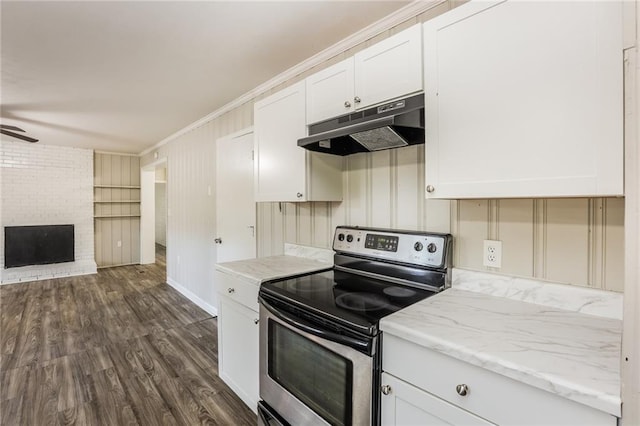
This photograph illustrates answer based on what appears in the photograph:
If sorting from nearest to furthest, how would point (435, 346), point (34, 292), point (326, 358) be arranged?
point (435, 346), point (326, 358), point (34, 292)

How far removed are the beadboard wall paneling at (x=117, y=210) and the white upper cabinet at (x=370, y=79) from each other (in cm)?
616

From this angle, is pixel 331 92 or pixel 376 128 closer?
pixel 376 128

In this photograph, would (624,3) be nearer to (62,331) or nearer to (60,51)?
(60,51)

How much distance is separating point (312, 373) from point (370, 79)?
1.40 metres

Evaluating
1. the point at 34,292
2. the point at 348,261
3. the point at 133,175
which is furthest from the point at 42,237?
the point at 348,261

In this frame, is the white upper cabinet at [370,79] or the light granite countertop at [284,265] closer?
the white upper cabinet at [370,79]

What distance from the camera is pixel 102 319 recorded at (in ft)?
11.7

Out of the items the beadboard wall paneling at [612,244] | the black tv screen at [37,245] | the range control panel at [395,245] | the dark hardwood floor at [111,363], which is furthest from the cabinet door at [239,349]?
A: the black tv screen at [37,245]

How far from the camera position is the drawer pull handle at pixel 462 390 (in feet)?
3.00

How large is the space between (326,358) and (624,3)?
1457mm

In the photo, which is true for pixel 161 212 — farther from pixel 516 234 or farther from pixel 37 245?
pixel 516 234

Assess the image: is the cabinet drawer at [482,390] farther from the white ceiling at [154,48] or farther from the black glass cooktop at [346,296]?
the white ceiling at [154,48]

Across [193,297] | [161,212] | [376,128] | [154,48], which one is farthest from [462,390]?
[161,212]

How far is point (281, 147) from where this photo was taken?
2.06m
